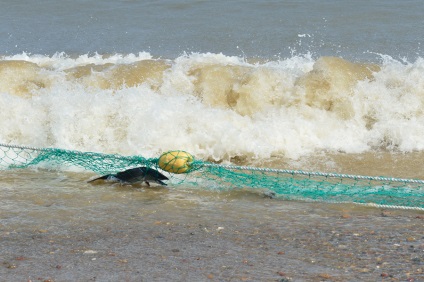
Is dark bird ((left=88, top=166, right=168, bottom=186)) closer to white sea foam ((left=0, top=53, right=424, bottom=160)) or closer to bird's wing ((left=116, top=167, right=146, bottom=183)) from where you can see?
bird's wing ((left=116, top=167, right=146, bottom=183))

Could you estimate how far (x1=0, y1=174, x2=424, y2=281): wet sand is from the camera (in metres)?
4.29

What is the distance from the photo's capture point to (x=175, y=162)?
6176mm

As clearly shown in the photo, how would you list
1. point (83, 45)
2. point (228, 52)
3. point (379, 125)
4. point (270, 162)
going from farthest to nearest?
point (83, 45) < point (228, 52) < point (379, 125) < point (270, 162)

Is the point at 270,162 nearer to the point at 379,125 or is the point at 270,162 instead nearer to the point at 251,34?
the point at 379,125

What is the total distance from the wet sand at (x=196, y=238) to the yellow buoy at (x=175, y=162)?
0.22m

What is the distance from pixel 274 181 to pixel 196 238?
5.20ft

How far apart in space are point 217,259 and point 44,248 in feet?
3.88

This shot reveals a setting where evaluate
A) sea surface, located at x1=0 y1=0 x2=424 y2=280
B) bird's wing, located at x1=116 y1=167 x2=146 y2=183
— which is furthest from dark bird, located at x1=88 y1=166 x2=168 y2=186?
sea surface, located at x1=0 y1=0 x2=424 y2=280

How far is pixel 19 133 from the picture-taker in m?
8.51

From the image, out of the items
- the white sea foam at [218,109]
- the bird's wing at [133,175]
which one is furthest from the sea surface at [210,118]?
the bird's wing at [133,175]

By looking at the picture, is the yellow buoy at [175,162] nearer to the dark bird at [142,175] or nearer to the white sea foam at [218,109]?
the dark bird at [142,175]

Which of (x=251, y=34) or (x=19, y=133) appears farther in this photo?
(x=251, y=34)

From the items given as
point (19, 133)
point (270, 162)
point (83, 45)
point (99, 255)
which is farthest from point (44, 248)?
point (83, 45)

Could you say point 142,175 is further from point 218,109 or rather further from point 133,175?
point 218,109
